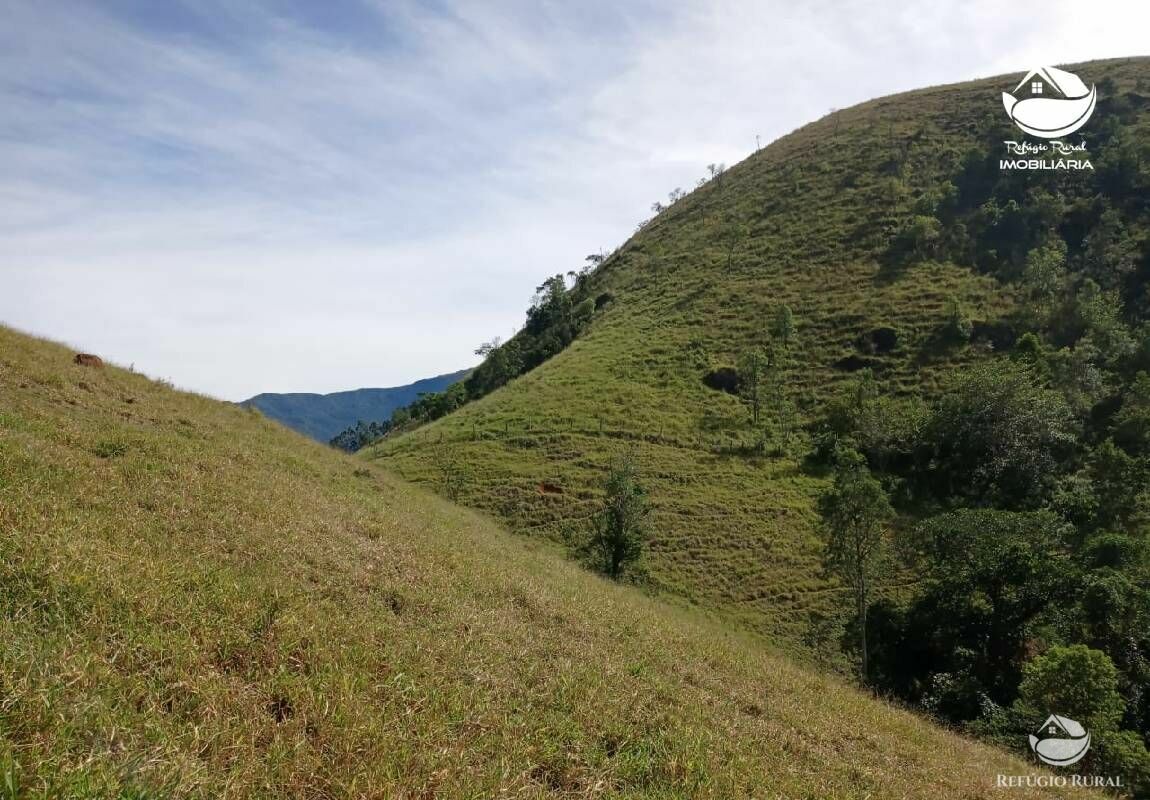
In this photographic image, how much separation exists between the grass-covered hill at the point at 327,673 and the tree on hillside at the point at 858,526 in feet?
67.2

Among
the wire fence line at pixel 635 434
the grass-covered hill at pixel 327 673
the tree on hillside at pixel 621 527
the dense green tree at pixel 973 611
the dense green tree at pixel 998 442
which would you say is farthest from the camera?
the wire fence line at pixel 635 434

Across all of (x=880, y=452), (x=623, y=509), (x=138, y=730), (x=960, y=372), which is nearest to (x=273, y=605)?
(x=138, y=730)

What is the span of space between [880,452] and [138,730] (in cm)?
5675

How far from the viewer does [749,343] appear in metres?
67.7

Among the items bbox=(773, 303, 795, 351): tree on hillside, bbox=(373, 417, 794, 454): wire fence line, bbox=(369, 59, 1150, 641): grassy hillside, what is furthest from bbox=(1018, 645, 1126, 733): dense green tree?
bbox=(773, 303, 795, 351): tree on hillside

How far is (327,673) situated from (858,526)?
102 ft

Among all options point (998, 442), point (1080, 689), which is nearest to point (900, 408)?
point (998, 442)

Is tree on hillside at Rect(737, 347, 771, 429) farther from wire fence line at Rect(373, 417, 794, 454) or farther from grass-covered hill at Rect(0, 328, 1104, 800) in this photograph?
grass-covered hill at Rect(0, 328, 1104, 800)

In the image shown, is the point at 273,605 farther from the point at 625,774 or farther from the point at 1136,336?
the point at 1136,336

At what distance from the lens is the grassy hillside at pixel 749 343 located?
140 feet

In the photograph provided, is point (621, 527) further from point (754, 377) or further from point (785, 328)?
point (785, 328)
